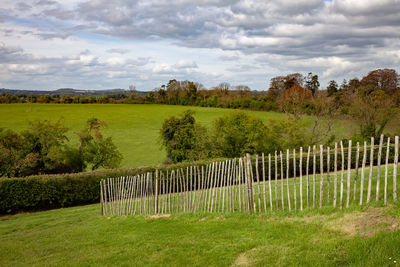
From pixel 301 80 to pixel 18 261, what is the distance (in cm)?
8173

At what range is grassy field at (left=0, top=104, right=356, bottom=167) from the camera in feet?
161

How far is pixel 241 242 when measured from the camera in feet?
23.7

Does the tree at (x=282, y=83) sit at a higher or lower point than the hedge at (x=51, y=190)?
higher

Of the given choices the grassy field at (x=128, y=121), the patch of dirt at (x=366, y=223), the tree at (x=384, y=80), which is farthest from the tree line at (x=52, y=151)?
the tree at (x=384, y=80)

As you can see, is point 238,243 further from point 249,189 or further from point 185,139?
point 185,139

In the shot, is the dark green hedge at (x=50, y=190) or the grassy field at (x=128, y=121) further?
the grassy field at (x=128, y=121)

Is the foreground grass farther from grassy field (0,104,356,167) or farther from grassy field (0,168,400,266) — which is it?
grassy field (0,104,356,167)

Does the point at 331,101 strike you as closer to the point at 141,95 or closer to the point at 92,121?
the point at 92,121

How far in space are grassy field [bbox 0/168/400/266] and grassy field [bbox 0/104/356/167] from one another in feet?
112

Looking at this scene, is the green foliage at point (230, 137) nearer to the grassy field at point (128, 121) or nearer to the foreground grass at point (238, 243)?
the grassy field at point (128, 121)

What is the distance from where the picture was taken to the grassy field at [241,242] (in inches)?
233

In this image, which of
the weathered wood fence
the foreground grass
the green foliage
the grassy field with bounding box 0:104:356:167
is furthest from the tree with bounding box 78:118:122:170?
the foreground grass

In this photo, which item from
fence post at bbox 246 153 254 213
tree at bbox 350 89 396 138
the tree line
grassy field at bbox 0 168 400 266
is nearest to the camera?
grassy field at bbox 0 168 400 266

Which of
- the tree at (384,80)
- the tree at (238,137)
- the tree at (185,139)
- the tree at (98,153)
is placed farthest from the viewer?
the tree at (384,80)
